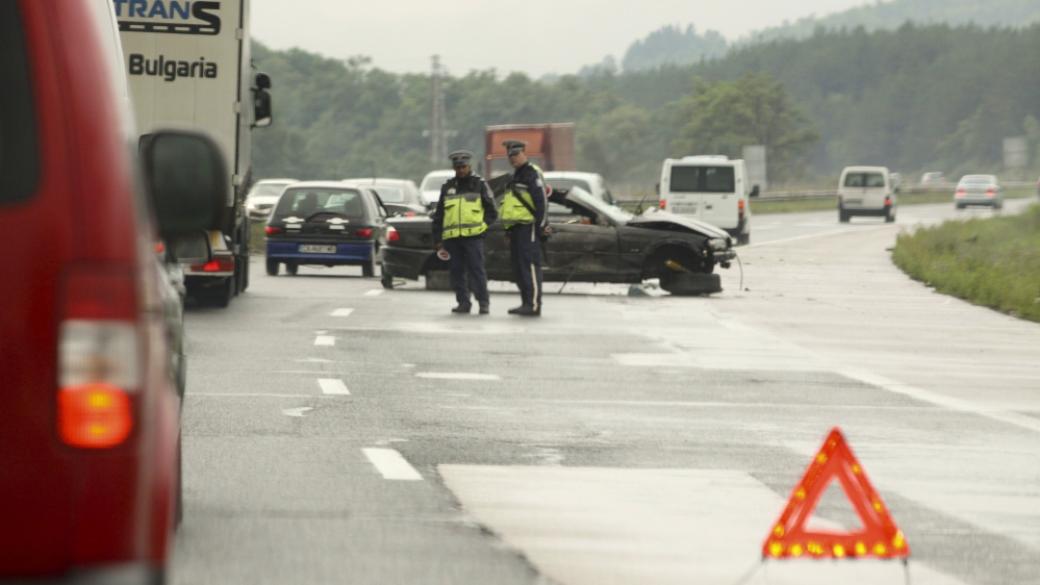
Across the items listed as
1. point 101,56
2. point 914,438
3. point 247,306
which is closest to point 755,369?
point 914,438

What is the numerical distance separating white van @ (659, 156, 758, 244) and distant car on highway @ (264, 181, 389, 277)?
589 inches

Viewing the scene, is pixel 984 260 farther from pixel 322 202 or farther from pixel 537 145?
pixel 537 145

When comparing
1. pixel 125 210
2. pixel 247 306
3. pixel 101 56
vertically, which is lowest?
pixel 247 306

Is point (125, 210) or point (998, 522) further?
point (998, 522)

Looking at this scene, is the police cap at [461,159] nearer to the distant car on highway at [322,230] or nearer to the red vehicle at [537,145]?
the distant car on highway at [322,230]

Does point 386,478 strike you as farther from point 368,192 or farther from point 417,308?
point 368,192

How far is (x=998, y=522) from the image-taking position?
8062mm

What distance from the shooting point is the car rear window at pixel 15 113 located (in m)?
3.84

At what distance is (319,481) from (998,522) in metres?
2.67

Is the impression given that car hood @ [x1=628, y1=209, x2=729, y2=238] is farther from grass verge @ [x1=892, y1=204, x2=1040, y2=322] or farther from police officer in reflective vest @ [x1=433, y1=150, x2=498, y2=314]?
police officer in reflective vest @ [x1=433, y1=150, x2=498, y2=314]

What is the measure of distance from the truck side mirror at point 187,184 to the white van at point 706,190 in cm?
3993

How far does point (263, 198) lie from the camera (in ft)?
160

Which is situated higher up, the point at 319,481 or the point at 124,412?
the point at 124,412

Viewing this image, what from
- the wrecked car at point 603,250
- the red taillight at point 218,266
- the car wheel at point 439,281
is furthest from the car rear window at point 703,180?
the red taillight at point 218,266
